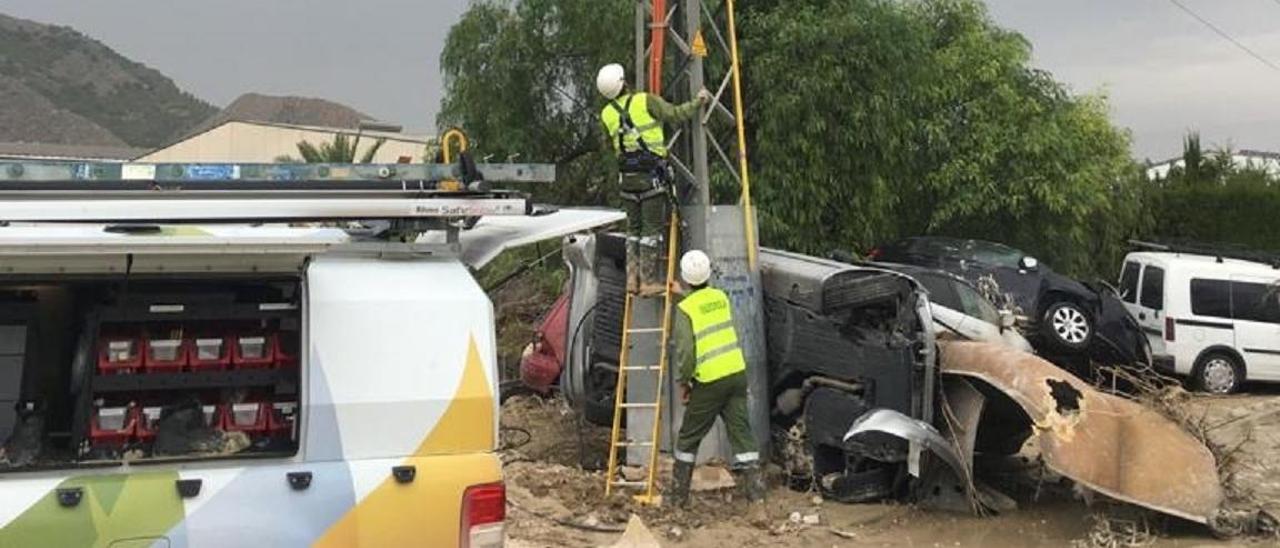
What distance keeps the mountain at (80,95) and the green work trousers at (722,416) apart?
191 ft

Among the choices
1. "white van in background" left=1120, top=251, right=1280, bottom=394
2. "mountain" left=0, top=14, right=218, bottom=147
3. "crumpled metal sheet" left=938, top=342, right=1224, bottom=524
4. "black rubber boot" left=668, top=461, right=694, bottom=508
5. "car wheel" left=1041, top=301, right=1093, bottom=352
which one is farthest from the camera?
"mountain" left=0, top=14, right=218, bottom=147

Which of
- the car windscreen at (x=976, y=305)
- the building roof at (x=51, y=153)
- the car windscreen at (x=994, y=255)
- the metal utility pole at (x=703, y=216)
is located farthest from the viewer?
the car windscreen at (x=994, y=255)

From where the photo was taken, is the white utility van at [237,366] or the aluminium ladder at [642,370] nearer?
the white utility van at [237,366]

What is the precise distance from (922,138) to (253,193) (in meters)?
16.6

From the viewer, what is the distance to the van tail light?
3.49 metres

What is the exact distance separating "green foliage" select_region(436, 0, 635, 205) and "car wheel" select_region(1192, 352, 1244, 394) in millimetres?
8226

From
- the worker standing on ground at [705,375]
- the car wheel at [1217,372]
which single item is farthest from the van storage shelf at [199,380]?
the car wheel at [1217,372]

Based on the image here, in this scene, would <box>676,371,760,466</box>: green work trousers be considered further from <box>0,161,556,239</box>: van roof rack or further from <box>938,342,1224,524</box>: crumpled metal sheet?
<box>0,161,556,239</box>: van roof rack

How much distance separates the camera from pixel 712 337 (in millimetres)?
8133

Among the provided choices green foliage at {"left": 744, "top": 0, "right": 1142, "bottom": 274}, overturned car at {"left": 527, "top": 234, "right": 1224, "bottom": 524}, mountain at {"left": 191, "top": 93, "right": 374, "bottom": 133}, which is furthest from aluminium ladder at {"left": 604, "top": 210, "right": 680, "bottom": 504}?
mountain at {"left": 191, "top": 93, "right": 374, "bottom": 133}

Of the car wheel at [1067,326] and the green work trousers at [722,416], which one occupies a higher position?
the car wheel at [1067,326]

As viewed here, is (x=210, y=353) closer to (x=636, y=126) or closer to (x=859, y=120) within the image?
(x=636, y=126)

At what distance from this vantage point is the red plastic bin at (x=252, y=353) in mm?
3748

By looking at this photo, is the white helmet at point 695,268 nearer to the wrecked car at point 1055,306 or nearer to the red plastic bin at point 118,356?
the red plastic bin at point 118,356
